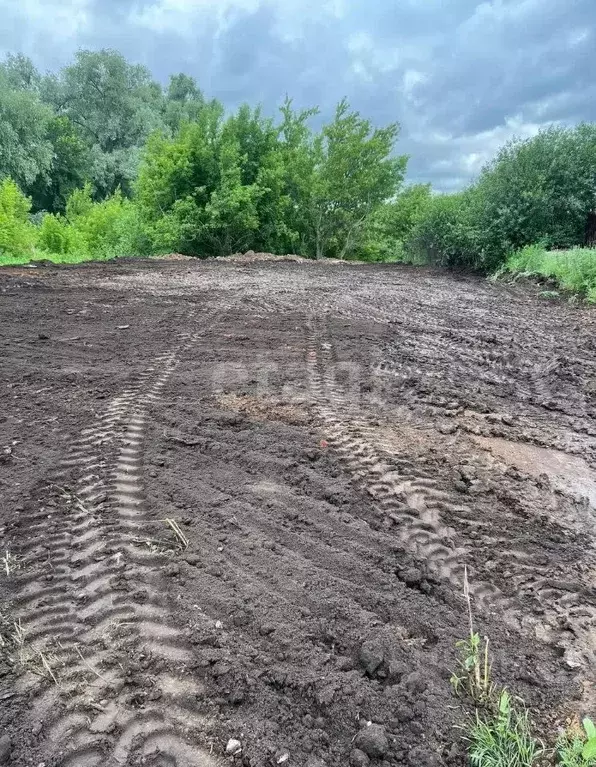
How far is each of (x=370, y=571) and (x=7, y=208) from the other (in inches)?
688

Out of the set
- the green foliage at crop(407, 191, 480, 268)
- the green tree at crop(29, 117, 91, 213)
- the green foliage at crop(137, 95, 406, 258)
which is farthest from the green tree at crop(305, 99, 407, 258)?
the green tree at crop(29, 117, 91, 213)

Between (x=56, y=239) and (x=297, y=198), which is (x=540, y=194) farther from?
(x=56, y=239)

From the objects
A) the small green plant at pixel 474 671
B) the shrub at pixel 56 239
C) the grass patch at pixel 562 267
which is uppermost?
the shrub at pixel 56 239

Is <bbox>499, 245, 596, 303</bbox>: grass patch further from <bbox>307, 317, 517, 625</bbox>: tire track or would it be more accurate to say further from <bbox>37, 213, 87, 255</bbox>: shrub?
<bbox>37, 213, 87, 255</bbox>: shrub

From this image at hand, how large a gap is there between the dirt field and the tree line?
1038 centimetres

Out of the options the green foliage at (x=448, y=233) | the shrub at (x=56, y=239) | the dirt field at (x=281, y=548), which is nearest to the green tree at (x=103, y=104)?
the shrub at (x=56, y=239)

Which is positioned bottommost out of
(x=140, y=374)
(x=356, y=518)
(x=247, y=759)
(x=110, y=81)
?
(x=247, y=759)

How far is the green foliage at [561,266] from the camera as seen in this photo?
9828mm

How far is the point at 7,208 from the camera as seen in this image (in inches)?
627

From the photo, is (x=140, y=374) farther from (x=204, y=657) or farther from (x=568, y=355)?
(x=568, y=355)

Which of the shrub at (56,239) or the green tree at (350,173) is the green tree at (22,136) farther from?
the green tree at (350,173)

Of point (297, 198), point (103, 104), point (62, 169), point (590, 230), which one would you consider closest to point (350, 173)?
point (297, 198)

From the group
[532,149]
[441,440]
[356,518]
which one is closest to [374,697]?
[356,518]

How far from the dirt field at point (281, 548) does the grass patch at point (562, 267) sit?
207 inches
